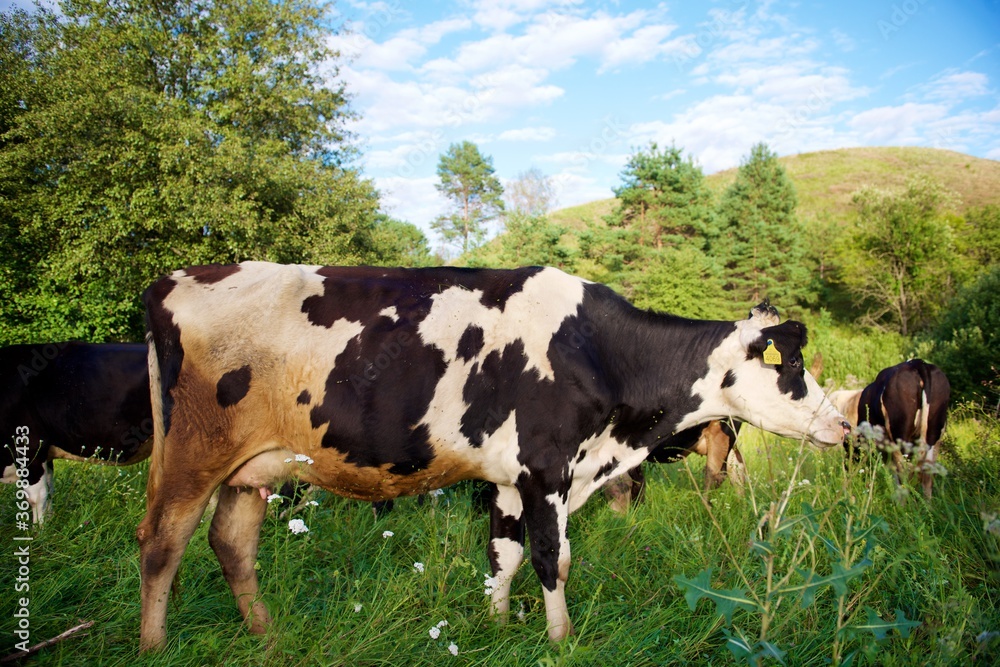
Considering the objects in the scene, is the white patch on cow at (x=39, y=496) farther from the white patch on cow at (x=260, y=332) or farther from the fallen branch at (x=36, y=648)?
the white patch on cow at (x=260, y=332)

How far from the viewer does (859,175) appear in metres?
72.2

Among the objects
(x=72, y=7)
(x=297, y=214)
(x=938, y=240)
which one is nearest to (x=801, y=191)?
(x=938, y=240)

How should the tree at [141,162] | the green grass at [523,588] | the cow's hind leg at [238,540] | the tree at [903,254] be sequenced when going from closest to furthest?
the green grass at [523,588], the cow's hind leg at [238,540], the tree at [141,162], the tree at [903,254]

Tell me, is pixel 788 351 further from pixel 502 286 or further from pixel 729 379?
pixel 502 286

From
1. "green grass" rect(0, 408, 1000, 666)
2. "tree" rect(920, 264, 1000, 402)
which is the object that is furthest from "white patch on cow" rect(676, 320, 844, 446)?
"tree" rect(920, 264, 1000, 402)

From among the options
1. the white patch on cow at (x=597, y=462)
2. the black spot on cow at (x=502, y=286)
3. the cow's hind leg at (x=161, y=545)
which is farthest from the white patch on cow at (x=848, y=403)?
the cow's hind leg at (x=161, y=545)

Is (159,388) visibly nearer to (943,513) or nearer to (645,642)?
(645,642)

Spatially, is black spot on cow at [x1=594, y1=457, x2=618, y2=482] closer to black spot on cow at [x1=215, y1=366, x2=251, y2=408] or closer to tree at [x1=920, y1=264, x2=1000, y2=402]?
black spot on cow at [x1=215, y1=366, x2=251, y2=408]

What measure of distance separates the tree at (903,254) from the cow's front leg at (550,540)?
36034mm

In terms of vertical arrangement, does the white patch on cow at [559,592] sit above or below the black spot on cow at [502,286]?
below

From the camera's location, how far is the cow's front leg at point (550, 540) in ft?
10.7

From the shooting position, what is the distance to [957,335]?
70.6 ft

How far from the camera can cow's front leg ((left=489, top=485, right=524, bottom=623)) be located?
11.8 feet

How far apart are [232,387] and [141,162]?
57.8 feet
